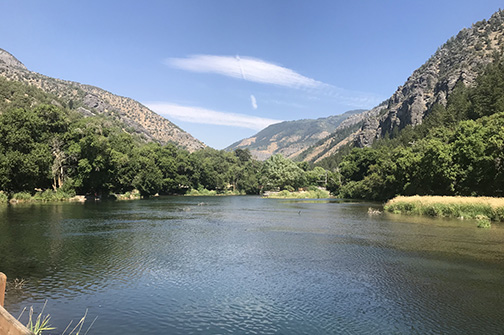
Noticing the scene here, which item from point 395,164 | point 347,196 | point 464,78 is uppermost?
point 464,78

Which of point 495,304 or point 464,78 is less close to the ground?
point 464,78

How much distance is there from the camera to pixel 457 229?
137ft

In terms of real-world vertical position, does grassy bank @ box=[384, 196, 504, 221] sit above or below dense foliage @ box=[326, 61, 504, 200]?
below

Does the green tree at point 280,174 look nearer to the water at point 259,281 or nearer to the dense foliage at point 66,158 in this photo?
the dense foliage at point 66,158

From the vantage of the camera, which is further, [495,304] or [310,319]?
[495,304]

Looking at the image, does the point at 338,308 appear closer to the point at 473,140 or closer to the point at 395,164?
the point at 473,140

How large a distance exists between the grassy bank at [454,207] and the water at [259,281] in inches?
536

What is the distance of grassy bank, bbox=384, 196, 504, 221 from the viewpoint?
1928 inches

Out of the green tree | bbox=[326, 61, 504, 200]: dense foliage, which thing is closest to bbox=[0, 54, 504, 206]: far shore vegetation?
bbox=[326, 61, 504, 200]: dense foliage

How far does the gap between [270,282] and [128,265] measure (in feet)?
33.4

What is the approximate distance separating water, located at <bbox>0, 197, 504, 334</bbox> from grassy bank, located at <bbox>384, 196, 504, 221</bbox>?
13.6m

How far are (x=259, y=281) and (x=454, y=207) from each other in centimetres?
4633

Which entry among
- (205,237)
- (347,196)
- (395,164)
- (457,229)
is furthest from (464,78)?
(205,237)

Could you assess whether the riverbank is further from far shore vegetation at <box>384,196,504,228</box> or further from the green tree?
the green tree
